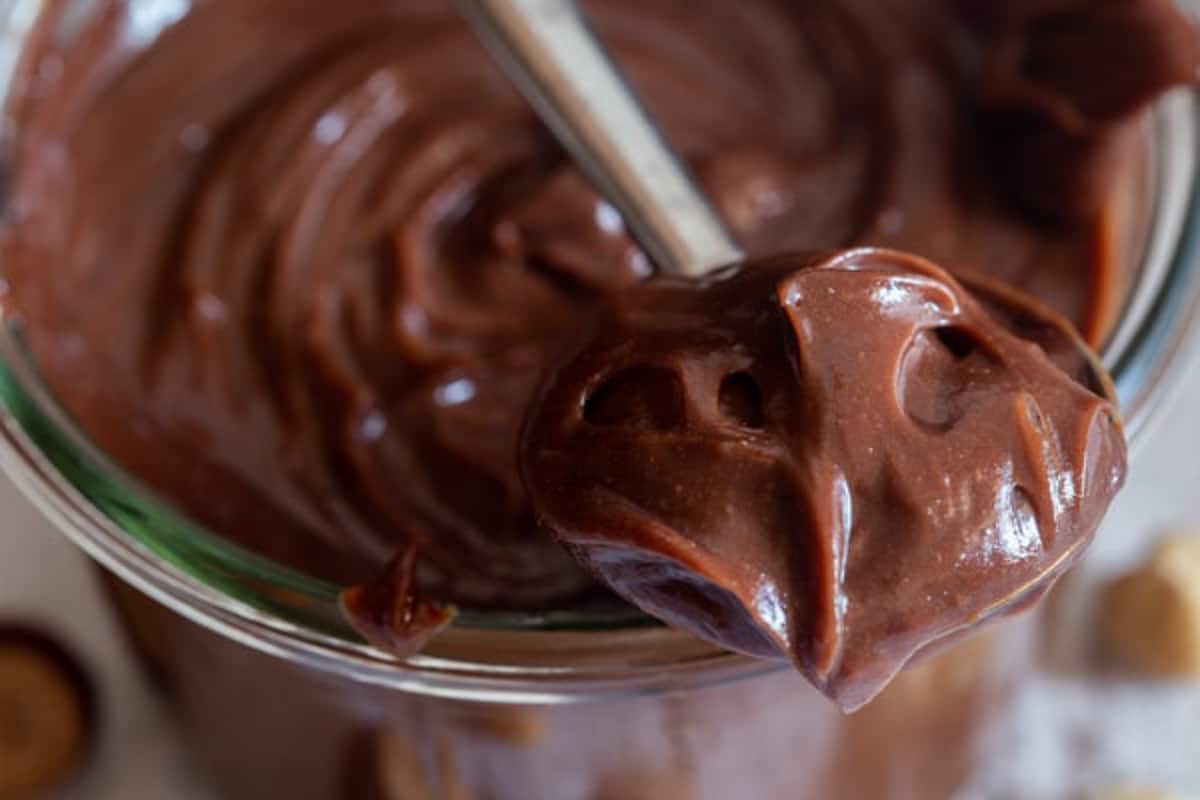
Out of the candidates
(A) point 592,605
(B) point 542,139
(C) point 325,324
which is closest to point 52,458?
(C) point 325,324

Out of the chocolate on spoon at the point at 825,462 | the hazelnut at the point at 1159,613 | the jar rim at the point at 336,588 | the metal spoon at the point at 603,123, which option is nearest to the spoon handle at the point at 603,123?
the metal spoon at the point at 603,123

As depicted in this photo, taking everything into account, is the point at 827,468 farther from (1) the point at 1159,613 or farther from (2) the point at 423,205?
A: (1) the point at 1159,613

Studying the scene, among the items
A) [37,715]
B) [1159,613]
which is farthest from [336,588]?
[1159,613]

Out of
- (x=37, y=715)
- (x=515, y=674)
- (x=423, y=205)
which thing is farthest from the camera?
(x=37, y=715)

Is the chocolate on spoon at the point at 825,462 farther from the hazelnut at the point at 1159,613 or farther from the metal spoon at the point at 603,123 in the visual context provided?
the hazelnut at the point at 1159,613

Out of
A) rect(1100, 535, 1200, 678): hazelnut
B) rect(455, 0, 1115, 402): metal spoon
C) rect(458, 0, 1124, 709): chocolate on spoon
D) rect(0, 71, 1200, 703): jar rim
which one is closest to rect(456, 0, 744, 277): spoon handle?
rect(455, 0, 1115, 402): metal spoon

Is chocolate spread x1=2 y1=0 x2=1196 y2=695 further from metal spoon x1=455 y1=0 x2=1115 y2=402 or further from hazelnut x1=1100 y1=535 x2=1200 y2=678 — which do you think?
hazelnut x1=1100 y1=535 x2=1200 y2=678
